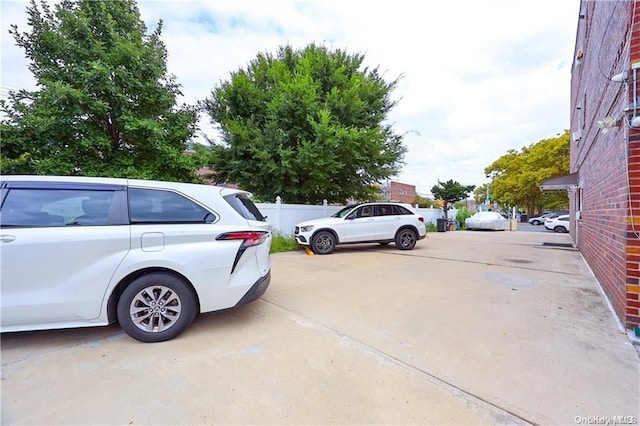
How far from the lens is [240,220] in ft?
10.7

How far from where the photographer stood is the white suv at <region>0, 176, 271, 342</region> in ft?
8.84

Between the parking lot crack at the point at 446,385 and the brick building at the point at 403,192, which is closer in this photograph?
the parking lot crack at the point at 446,385

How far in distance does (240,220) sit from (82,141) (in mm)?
6248

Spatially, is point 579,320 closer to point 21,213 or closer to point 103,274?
point 103,274

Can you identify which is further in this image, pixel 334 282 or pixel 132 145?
pixel 132 145

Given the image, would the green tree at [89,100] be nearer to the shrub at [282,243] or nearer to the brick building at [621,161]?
the shrub at [282,243]

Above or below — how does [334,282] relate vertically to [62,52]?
below

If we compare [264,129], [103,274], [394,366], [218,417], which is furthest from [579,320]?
[264,129]

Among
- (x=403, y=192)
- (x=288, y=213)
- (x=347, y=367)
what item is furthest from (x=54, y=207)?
(x=403, y=192)

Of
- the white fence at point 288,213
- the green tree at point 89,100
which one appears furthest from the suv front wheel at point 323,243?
the green tree at point 89,100

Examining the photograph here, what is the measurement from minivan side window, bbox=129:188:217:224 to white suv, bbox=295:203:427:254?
18.1 ft

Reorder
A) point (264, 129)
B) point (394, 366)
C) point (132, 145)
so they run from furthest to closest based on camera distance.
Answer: point (264, 129) → point (132, 145) → point (394, 366)

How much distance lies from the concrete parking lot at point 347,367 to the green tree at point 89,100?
5590 mm

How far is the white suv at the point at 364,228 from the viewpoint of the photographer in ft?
28.2
